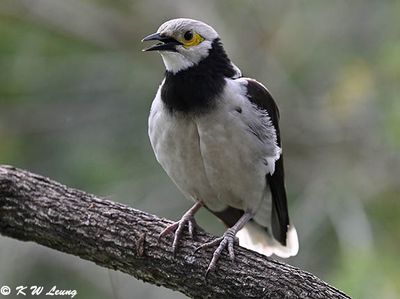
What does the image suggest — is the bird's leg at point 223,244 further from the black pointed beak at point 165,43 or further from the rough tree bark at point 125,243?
the black pointed beak at point 165,43

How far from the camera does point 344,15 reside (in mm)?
11195

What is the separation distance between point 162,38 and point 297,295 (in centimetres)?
185

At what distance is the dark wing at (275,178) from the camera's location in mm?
5957

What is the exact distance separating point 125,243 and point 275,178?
1.24 meters

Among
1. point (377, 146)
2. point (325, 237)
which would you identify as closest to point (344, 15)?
point (377, 146)

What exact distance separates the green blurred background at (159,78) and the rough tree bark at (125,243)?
2.99 m

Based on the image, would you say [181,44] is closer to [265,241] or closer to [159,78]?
[265,241]

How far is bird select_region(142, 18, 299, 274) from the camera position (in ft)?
18.7

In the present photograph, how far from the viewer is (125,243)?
5402mm

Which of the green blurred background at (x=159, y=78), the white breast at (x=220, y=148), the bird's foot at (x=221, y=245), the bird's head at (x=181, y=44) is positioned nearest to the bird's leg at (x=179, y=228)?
the bird's foot at (x=221, y=245)

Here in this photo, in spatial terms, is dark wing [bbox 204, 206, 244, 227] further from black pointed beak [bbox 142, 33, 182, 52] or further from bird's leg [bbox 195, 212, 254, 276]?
black pointed beak [bbox 142, 33, 182, 52]

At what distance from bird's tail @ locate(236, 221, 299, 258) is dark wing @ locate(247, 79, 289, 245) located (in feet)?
0.15

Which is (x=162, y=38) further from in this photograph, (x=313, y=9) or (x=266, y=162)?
(x=313, y=9)

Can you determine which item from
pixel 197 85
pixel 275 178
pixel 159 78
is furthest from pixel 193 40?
pixel 159 78
